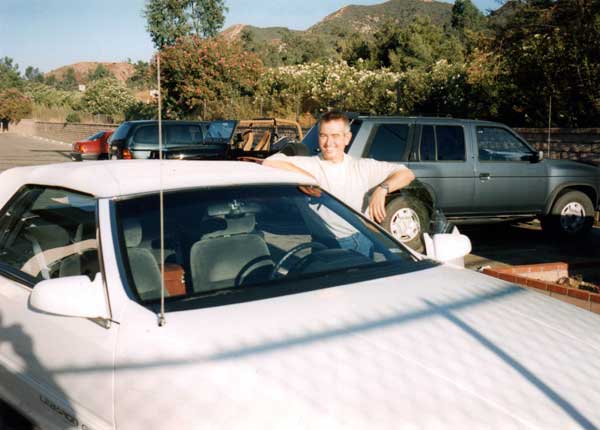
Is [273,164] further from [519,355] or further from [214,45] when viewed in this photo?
[214,45]

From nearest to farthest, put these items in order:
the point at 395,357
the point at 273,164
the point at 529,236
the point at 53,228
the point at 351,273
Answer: the point at 395,357 → the point at 351,273 → the point at 53,228 → the point at 273,164 → the point at 529,236

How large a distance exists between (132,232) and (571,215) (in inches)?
345

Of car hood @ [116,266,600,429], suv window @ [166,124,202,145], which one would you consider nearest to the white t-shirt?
car hood @ [116,266,600,429]

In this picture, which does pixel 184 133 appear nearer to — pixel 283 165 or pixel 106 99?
pixel 283 165

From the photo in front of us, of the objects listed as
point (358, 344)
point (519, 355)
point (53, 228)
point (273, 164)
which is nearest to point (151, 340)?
point (358, 344)

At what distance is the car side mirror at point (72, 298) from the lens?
252 cm

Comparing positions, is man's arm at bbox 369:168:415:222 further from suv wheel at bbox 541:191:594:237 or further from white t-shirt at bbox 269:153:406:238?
suv wheel at bbox 541:191:594:237

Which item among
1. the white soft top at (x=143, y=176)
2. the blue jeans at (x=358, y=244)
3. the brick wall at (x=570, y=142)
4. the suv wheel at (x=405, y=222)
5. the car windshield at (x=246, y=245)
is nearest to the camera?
the car windshield at (x=246, y=245)

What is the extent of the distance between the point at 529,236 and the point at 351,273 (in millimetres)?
8346

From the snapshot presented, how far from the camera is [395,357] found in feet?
7.32

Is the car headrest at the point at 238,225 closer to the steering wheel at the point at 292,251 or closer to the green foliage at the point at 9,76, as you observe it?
the steering wheel at the point at 292,251

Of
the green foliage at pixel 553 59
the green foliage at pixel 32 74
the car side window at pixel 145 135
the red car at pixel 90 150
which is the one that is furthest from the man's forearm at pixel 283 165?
the green foliage at pixel 32 74

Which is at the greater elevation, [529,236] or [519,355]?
[519,355]

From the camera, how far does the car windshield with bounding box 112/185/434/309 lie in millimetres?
2832
